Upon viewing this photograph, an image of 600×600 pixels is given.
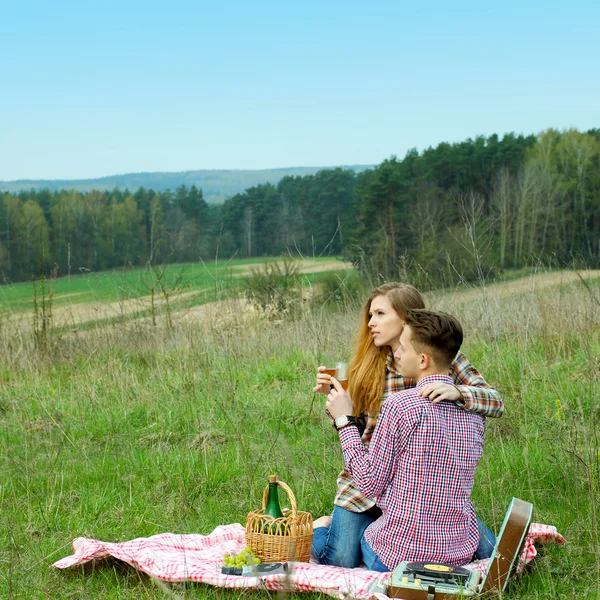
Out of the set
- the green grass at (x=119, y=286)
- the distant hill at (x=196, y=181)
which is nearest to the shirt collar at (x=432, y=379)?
the green grass at (x=119, y=286)

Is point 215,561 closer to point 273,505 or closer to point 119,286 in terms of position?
point 273,505

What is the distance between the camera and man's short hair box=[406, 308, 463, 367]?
9.52ft

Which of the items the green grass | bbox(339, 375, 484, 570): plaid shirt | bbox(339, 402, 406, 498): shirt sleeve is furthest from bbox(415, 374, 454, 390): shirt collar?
the green grass

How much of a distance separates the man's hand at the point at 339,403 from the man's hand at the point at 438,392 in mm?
353

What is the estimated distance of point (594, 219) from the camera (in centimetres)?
3928

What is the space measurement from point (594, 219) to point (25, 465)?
38803 millimetres

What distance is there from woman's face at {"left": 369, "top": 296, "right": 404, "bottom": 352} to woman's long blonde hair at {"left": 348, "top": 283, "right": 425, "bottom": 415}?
0.08ft

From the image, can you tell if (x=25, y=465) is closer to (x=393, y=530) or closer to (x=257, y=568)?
(x=257, y=568)

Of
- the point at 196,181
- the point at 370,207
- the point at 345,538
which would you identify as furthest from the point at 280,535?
the point at 196,181

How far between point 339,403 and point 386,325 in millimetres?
487

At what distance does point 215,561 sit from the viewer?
11.0 ft

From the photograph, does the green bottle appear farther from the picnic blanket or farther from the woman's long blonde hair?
the woman's long blonde hair

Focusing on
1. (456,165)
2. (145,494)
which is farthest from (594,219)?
(145,494)

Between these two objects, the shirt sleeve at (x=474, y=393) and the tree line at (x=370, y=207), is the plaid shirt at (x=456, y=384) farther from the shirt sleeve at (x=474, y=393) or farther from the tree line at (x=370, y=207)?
the tree line at (x=370, y=207)
